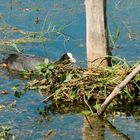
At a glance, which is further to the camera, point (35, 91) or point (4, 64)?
point (4, 64)

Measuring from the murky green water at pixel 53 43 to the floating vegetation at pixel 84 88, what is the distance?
0.24 m

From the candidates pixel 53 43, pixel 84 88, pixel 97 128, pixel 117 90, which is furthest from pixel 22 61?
pixel 97 128

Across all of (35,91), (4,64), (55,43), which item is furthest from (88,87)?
(55,43)

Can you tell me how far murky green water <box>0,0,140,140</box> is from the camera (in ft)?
21.8

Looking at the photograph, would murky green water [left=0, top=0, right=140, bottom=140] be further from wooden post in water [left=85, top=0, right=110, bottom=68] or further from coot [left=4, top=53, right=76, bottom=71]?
wooden post in water [left=85, top=0, right=110, bottom=68]

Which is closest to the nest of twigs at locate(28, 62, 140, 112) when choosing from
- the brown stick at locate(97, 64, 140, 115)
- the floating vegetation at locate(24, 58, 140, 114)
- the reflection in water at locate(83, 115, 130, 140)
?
the floating vegetation at locate(24, 58, 140, 114)

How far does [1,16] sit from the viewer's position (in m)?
12.3

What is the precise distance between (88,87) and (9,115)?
48.0 inches

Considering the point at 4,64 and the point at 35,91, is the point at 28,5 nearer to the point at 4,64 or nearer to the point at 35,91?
the point at 4,64

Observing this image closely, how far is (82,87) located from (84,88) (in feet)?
0.13

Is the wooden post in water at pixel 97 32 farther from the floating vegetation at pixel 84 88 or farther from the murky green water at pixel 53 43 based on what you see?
the murky green water at pixel 53 43

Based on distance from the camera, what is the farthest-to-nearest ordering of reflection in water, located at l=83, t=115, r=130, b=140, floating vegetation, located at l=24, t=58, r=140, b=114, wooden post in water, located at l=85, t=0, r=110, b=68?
wooden post in water, located at l=85, t=0, r=110, b=68 < floating vegetation, located at l=24, t=58, r=140, b=114 < reflection in water, located at l=83, t=115, r=130, b=140

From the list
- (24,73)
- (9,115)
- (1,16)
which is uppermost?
(1,16)

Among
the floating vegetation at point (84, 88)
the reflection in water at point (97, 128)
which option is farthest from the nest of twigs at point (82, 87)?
the reflection in water at point (97, 128)
